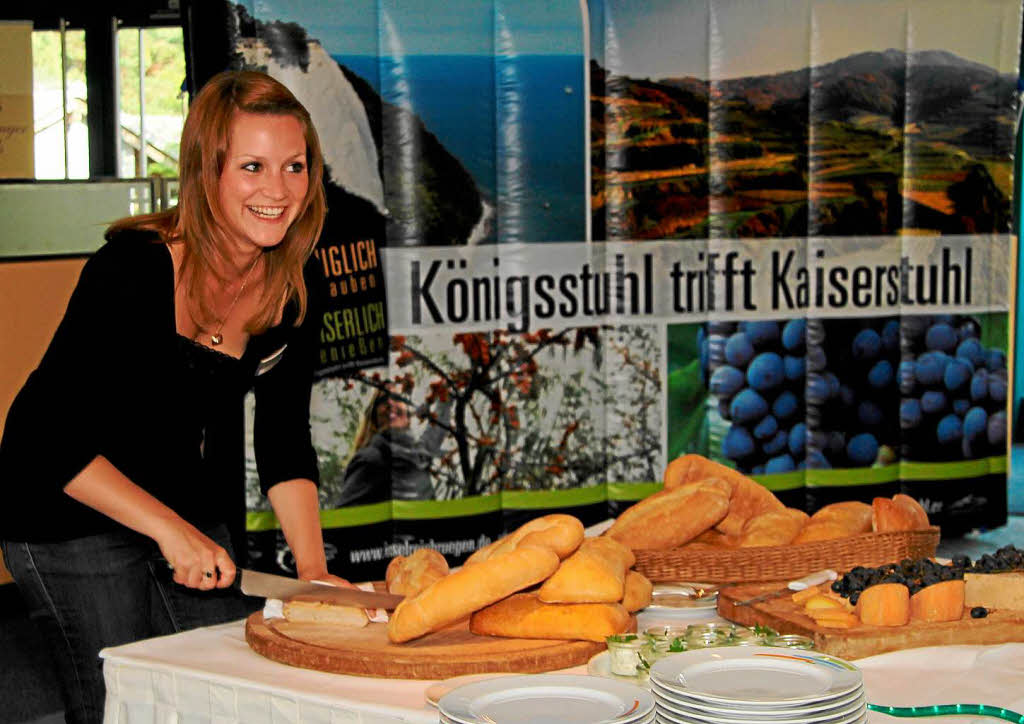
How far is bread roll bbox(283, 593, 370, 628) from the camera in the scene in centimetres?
169

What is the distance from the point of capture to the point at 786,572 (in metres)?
1.88

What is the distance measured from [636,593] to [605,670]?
0.77 feet

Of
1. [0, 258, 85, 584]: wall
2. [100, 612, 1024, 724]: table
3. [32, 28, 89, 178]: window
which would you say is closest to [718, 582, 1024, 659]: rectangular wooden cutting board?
[100, 612, 1024, 724]: table

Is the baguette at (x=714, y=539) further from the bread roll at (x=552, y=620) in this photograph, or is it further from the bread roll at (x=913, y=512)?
the bread roll at (x=552, y=620)

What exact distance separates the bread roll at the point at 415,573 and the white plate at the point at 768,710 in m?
0.50

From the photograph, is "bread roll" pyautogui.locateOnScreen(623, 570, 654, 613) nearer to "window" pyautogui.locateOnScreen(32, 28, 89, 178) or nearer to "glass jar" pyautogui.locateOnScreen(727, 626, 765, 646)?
"glass jar" pyautogui.locateOnScreen(727, 626, 765, 646)

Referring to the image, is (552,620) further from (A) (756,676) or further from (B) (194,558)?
(B) (194,558)

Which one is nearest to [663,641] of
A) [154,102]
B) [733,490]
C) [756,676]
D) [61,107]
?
[756,676]

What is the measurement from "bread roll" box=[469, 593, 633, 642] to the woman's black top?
0.56 m

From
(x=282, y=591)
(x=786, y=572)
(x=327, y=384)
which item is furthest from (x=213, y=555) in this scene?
(x=327, y=384)

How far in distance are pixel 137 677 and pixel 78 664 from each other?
303 mm

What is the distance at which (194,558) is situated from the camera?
67.8 inches

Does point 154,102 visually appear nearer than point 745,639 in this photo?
No

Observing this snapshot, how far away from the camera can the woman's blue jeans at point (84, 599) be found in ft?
6.16
